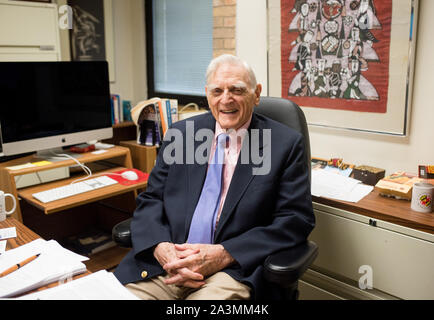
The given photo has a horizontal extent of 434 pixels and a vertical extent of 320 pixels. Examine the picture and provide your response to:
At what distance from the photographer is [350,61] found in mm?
2066

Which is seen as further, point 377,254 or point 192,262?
point 377,254

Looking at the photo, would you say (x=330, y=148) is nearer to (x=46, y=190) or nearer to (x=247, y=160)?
(x=247, y=160)

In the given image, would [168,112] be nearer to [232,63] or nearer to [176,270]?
[232,63]

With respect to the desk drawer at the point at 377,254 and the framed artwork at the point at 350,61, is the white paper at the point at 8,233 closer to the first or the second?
the desk drawer at the point at 377,254

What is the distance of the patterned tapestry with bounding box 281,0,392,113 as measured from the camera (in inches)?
77.4

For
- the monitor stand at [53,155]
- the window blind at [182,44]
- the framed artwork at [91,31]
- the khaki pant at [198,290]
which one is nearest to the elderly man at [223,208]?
the khaki pant at [198,290]

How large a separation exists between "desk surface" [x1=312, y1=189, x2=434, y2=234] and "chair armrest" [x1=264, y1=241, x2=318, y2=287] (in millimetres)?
440

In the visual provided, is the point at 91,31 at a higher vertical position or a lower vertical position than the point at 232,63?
higher

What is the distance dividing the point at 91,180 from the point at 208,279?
1.15 metres

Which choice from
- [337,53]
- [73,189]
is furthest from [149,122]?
[337,53]

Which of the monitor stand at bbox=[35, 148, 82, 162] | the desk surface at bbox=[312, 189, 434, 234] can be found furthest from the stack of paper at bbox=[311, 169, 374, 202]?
the monitor stand at bbox=[35, 148, 82, 162]

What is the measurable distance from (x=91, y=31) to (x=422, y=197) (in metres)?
2.75
